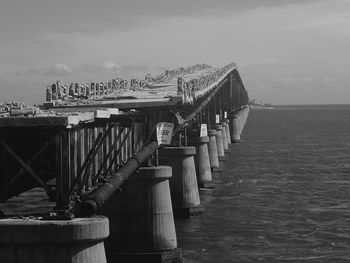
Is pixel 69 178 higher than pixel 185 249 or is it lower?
higher

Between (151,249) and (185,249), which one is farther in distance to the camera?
(185,249)

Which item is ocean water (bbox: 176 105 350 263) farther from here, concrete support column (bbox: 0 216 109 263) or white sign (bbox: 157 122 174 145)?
concrete support column (bbox: 0 216 109 263)

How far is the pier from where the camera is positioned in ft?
54.0

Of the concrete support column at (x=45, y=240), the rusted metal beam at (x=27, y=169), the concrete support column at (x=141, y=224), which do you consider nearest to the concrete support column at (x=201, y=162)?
the concrete support column at (x=141, y=224)

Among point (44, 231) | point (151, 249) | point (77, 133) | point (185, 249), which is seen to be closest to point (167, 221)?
point (151, 249)

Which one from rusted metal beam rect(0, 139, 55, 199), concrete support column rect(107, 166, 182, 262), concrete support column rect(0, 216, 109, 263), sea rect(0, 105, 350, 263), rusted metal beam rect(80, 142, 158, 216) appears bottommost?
sea rect(0, 105, 350, 263)

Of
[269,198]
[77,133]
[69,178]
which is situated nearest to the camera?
[69,178]

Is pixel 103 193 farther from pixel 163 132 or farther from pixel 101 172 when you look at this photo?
pixel 163 132

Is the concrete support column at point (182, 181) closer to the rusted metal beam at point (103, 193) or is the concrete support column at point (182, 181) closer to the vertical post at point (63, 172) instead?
the rusted metal beam at point (103, 193)

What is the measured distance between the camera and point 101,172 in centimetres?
2389

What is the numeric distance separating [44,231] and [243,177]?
50198mm

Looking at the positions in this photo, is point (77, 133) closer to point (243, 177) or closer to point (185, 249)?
point (185, 249)

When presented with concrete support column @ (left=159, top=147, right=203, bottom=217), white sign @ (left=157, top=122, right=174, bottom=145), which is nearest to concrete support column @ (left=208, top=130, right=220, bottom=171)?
concrete support column @ (left=159, top=147, right=203, bottom=217)

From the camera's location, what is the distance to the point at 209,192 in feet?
176
